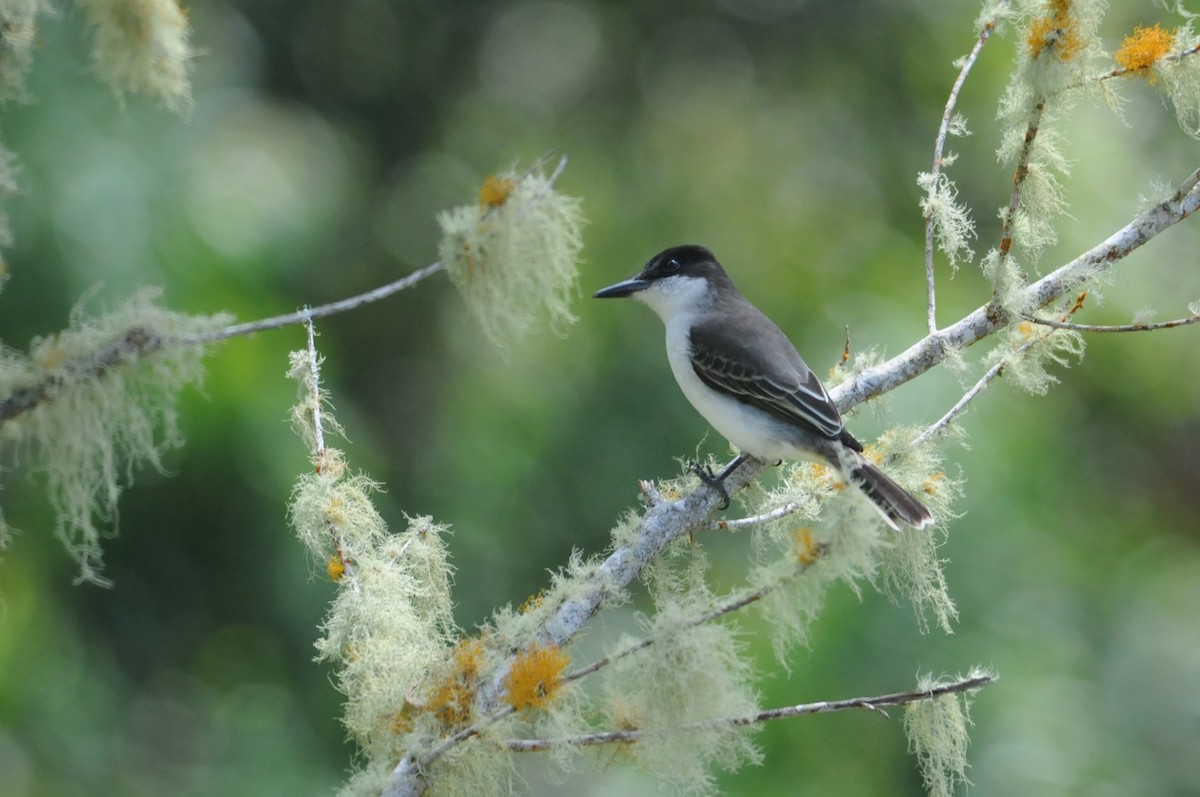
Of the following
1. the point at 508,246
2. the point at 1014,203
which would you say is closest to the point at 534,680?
the point at 508,246

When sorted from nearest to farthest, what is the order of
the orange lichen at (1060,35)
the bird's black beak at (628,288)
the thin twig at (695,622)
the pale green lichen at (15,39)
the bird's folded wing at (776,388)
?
the pale green lichen at (15,39)
the thin twig at (695,622)
the orange lichen at (1060,35)
the bird's folded wing at (776,388)
the bird's black beak at (628,288)

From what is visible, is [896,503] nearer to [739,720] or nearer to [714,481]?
[714,481]

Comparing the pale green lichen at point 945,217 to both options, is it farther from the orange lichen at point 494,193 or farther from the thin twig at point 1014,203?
the orange lichen at point 494,193

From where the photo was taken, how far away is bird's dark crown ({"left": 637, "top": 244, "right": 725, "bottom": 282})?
409 centimetres

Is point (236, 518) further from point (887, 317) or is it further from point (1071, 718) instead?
point (1071, 718)

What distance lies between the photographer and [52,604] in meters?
4.89

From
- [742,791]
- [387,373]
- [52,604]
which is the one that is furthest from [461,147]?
[742,791]

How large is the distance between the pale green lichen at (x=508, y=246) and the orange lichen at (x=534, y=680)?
48 cm

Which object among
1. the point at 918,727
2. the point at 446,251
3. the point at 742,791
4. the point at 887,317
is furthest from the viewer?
the point at 887,317

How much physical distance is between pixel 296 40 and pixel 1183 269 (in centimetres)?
521


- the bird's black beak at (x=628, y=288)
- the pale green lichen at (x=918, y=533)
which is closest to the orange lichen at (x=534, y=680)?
the pale green lichen at (x=918, y=533)

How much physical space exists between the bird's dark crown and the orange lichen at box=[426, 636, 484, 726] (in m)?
2.24

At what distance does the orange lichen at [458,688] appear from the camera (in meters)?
2.01

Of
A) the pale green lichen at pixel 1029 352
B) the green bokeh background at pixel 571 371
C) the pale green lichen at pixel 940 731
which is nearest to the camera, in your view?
the pale green lichen at pixel 940 731
